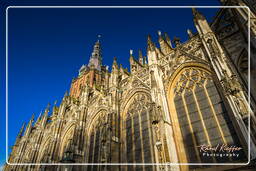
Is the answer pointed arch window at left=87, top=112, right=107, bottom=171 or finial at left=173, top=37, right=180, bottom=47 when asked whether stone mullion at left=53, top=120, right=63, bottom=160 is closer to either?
pointed arch window at left=87, top=112, right=107, bottom=171

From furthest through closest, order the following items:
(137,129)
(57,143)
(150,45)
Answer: (57,143)
(150,45)
(137,129)

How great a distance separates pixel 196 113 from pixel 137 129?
187 inches

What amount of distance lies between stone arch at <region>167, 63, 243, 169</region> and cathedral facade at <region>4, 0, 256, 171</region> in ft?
0.15

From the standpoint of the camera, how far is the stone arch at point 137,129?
40.2ft

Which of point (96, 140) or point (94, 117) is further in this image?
point (94, 117)

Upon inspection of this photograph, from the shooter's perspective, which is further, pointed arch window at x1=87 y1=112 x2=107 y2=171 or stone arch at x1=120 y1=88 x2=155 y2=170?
pointed arch window at x1=87 y1=112 x2=107 y2=171

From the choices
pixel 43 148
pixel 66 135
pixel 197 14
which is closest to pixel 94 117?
pixel 66 135

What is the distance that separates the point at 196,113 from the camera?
1091cm

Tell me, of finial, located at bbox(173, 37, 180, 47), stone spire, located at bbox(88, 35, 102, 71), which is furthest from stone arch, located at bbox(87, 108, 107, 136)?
stone spire, located at bbox(88, 35, 102, 71)

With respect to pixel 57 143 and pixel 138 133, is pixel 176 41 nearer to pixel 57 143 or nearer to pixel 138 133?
pixel 138 133

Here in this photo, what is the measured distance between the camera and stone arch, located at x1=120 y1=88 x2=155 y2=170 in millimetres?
12267

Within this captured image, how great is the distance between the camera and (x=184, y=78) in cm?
1292

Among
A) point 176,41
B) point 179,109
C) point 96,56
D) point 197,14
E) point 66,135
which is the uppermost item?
point 96,56

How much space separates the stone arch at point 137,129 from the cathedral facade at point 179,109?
64mm
